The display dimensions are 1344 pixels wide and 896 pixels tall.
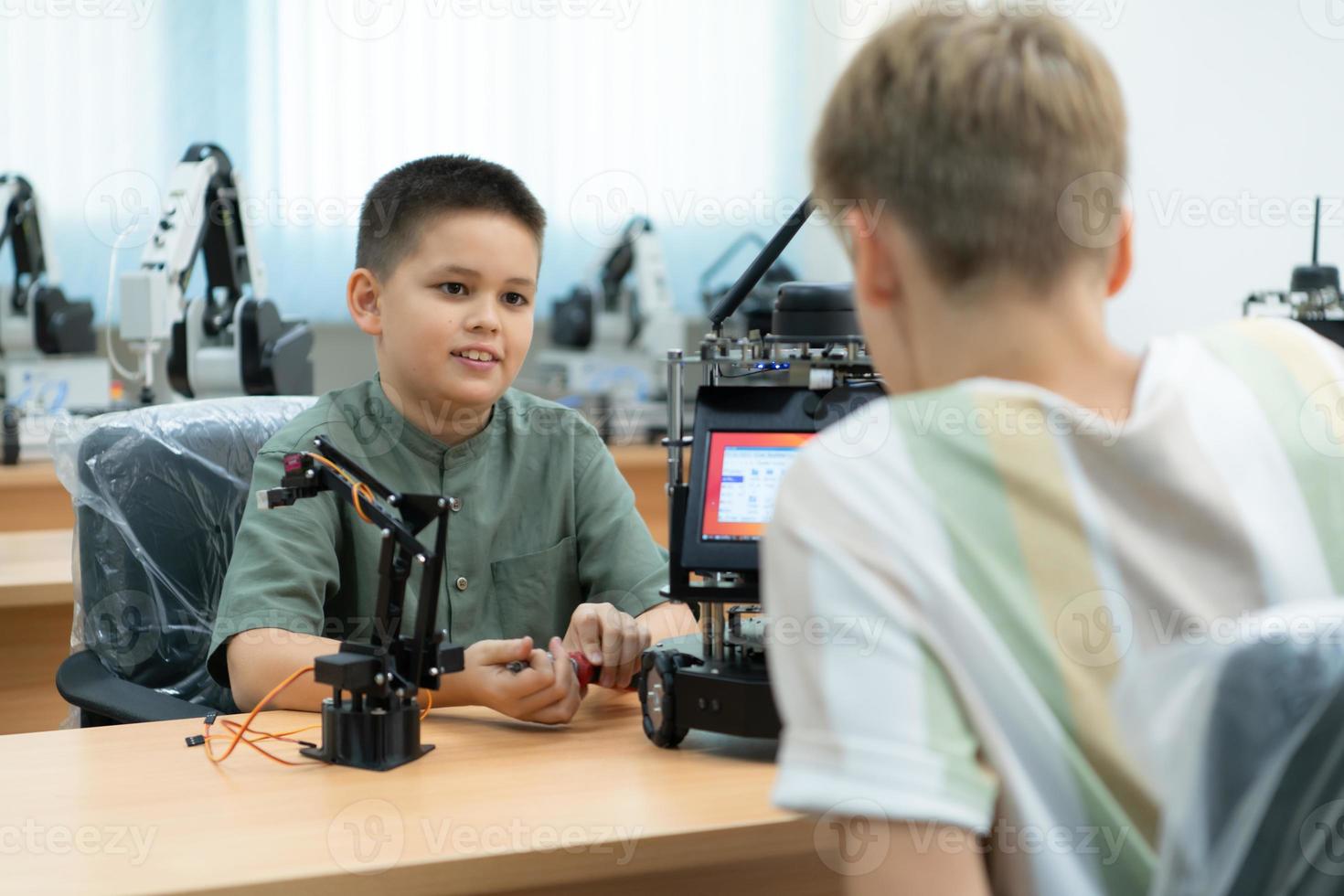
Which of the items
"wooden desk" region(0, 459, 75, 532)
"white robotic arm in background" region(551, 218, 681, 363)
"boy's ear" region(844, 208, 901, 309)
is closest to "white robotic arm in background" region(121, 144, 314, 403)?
"wooden desk" region(0, 459, 75, 532)

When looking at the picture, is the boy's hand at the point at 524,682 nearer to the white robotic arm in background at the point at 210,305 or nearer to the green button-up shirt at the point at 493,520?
the green button-up shirt at the point at 493,520

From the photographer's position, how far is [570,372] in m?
3.89

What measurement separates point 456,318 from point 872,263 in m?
0.84

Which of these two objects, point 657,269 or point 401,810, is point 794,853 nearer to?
point 401,810

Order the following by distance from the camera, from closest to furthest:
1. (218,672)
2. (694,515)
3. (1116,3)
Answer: (694,515)
(218,672)
(1116,3)

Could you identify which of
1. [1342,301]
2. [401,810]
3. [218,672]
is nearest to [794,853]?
[401,810]

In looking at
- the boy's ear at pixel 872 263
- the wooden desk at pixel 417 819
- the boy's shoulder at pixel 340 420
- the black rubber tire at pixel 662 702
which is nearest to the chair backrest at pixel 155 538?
the boy's shoulder at pixel 340 420

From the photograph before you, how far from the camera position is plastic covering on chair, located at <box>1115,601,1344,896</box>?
19.5 inches

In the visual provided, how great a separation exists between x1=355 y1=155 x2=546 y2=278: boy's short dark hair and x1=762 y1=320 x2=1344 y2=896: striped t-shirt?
3.07ft

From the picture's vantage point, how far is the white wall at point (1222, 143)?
3021 millimetres

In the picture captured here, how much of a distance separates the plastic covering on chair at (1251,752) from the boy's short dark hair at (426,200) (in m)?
Answer: 1.08

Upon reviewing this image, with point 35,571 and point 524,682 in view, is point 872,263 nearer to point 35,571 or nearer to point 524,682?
point 524,682

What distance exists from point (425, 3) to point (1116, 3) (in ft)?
6.46

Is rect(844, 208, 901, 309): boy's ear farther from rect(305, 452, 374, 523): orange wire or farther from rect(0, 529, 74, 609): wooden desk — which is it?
rect(0, 529, 74, 609): wooden desk
